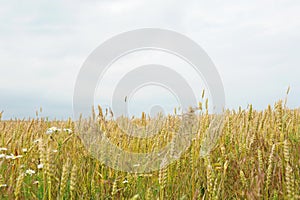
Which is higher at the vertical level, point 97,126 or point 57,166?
point 97,126

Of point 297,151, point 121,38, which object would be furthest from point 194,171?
point 121,38

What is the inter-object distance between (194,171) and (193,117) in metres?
0.63

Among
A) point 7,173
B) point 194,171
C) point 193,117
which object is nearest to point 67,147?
point 7,173

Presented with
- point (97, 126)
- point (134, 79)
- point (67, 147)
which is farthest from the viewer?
point (134, 79)

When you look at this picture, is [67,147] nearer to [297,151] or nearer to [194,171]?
[194,171]

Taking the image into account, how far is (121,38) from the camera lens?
3.76 metres

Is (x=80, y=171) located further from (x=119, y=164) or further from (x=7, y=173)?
(x=7, y=173)

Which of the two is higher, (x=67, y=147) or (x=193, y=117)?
(x=193, y=117)

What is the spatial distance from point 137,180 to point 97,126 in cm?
94

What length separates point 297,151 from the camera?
267cm

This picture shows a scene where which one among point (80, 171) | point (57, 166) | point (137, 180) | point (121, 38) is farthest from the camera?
point (121, 38)

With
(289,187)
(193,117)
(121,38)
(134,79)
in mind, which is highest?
(121,38)

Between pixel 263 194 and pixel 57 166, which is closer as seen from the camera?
pixel 263 194

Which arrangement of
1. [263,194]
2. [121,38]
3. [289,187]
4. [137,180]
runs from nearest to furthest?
[289,187] → [263,194] → [137,180] → [121,38]
